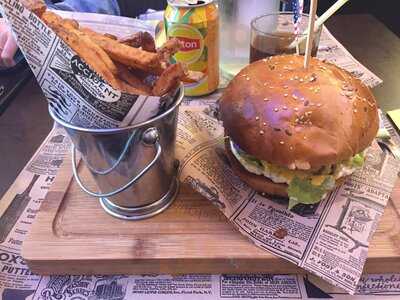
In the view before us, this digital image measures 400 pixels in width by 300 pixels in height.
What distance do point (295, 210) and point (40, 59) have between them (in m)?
0.63

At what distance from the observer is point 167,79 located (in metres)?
0.73

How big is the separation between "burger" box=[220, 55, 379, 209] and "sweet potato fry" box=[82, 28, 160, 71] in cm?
31

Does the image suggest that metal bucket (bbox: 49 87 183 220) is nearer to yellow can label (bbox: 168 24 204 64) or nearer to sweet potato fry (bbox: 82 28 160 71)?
sweet potato fry (bbox: 82 28 160 71)

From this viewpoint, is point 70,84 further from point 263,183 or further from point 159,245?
point 263,183

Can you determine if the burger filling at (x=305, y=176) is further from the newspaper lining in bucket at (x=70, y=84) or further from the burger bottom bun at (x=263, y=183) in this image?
the newspaper lining in bucket at (x=70, y=84)

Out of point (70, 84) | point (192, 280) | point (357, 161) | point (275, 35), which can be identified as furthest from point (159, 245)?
point (275, 35)

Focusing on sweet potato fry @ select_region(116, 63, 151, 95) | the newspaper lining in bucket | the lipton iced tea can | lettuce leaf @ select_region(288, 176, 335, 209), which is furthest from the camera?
the lipton iced tea can

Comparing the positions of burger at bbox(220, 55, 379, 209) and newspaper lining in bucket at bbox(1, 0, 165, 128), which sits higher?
newspaper lining in bucket at bbox(1, 0, 165, 128)

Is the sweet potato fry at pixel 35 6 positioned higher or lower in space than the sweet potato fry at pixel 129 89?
higher

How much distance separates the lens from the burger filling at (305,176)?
89 centimetres

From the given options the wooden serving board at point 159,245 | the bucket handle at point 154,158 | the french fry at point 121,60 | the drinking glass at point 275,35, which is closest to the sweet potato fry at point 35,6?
the french fry at point 121,60

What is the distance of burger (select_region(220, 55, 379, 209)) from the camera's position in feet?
2.84

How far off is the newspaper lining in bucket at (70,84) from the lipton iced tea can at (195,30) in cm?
46

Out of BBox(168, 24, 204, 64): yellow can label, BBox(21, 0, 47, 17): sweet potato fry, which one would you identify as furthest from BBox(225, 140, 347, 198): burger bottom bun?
BBox(21, 0, 47, 17): sweet potato fry
